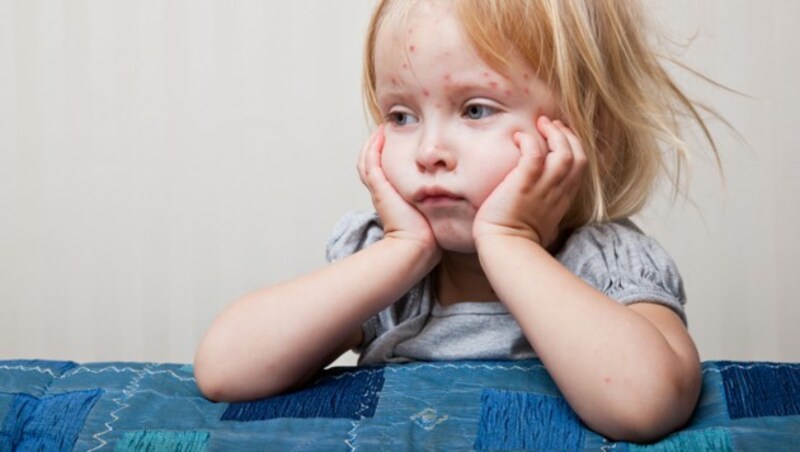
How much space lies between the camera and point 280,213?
2.16 meters

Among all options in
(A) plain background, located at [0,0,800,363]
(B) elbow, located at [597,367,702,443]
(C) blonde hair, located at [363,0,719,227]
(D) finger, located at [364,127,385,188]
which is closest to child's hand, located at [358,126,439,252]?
(D) finger, located at [364,127,385,188]

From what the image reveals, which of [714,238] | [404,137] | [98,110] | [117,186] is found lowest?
[714,238]

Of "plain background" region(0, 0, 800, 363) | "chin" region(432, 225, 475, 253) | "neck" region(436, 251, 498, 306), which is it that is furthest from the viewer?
"plain background" region(0, 0, 800, 363)

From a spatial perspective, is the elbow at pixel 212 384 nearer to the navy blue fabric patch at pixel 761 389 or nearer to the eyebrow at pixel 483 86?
the eyebrow at pixel 483 86

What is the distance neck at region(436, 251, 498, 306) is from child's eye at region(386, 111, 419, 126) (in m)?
0.17

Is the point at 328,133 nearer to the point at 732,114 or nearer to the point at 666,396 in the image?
the point at 732,114

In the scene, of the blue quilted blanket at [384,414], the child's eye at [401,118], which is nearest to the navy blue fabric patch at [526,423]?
the blue quilted blanket at [384,414]

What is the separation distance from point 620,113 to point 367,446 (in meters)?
0.52

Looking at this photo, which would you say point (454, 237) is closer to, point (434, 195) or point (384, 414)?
point (434, 195)

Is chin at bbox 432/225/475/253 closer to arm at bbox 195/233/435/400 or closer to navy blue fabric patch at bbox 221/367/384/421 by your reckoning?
arm at bbox 195/233/435/400

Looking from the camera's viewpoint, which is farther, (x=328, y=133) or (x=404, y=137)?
(x=328, y=133)

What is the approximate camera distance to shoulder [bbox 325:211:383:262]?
1.42 meters

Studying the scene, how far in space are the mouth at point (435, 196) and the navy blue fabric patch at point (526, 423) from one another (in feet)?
0.71

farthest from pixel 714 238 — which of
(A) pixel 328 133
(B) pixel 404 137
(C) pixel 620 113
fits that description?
(B) pixel 404 137
